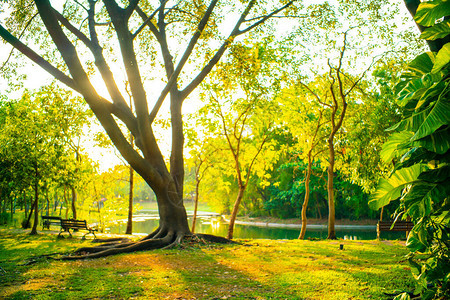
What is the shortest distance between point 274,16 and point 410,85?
11.7m

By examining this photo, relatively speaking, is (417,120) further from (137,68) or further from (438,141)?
(137,68)

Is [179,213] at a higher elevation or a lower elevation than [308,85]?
lower

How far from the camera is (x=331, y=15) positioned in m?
13.5

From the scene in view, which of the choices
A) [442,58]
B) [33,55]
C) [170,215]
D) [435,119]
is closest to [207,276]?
[170,215]

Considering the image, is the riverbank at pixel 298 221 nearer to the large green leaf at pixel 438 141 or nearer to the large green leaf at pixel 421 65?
the large green leaf at pixel 421 65

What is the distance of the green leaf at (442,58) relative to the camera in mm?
1956

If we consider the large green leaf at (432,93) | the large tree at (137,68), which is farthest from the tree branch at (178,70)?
the large green leaf at (432,93)

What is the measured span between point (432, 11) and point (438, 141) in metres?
0.80

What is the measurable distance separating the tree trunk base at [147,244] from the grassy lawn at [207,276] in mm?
413

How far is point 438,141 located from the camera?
204cm

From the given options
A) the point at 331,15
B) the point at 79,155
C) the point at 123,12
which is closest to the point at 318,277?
the point at 123,12

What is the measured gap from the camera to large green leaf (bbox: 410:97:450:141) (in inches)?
73.6

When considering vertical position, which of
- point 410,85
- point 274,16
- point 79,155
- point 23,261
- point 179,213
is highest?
point 274,16

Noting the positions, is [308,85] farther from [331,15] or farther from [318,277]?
[318,277]
